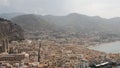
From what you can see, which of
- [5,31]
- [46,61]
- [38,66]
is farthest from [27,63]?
[5,31]

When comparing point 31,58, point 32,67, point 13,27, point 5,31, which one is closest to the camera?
point 32,67

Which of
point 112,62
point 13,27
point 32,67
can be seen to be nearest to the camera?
point 32,67

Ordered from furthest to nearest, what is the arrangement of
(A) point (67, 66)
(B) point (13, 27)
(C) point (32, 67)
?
(B) point (13, 27) < (A) point (67, 66) < (C) point (32, 67)

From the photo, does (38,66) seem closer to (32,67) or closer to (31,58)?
(32,67)

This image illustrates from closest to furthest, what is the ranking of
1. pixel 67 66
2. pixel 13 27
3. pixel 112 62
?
pixel 67 66 → pixel 112 62 → pixel 13 27

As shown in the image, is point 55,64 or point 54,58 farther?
point 54,58

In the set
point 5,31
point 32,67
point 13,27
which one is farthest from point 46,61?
point 13,27

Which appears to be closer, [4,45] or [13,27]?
[4,45]

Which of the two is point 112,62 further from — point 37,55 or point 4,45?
point 4,45
